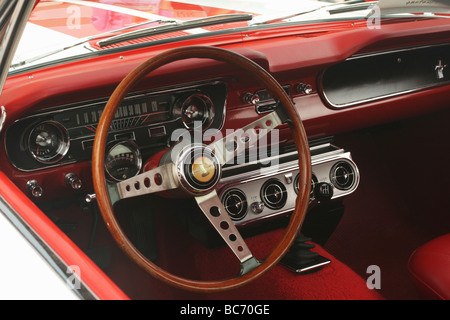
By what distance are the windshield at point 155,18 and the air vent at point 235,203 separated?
616 mm

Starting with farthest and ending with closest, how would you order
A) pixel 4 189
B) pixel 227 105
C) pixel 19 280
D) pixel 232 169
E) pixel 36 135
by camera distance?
pixel 232 169 < pixel 227 105 < pixel 36 135 < pixel 4 189 < pixel 19 280

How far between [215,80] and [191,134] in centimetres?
21

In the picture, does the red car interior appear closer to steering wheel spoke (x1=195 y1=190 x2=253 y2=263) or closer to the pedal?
the pedal

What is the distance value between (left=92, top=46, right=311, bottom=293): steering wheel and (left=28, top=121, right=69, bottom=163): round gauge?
32 cm

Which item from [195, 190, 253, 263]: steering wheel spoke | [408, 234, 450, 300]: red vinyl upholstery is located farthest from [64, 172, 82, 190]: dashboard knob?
[408, 234, 450, 300]: red vinyl upholstery

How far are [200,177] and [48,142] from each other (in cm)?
53

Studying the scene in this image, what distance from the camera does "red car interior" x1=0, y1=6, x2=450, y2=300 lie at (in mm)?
1447

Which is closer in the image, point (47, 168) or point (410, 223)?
point (47, 168)

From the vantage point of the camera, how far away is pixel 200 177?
130cm

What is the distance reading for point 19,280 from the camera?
0.83m

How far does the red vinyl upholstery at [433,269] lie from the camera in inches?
54.2

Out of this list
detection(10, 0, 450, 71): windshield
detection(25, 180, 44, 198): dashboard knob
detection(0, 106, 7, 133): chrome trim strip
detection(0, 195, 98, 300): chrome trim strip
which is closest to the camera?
detection(0, 195, 98, 300): chrome trim strip

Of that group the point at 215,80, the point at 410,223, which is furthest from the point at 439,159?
the point at 215,80
